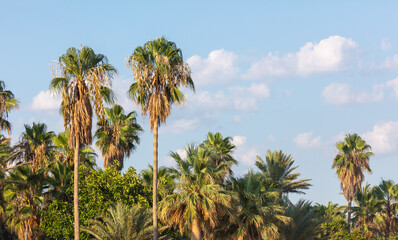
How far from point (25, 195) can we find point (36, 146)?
630 centimetres

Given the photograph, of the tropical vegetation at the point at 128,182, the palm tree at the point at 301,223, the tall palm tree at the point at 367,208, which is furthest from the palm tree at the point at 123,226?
the tall palm tree at the point at 367,208

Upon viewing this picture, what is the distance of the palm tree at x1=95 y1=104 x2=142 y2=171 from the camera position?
56.1 meters

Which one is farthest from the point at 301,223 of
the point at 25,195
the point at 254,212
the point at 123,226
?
the point at 25,195

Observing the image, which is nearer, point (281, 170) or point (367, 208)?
point (281, 170)

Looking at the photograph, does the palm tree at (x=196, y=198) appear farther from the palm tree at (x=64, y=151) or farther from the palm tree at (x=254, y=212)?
the palm tree at (x=64, y=151)

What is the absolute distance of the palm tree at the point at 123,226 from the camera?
131 ft

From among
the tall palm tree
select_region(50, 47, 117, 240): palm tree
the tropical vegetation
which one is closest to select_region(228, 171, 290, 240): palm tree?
the tropical vegetation

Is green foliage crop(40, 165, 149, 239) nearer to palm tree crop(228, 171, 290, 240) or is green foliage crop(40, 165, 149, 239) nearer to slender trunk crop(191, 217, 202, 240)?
slender trunk crop(191, 217, 202, 240)

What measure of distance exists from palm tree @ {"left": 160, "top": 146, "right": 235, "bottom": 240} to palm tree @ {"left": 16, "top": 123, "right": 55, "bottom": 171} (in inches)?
630

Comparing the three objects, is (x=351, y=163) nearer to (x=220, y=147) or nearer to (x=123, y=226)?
(x=220, y=147)

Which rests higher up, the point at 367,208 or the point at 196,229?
the point at 367,208

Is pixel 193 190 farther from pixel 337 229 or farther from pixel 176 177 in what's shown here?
pixel 337 229

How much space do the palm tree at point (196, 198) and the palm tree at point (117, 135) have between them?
15.5 meters

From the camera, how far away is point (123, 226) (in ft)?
132
